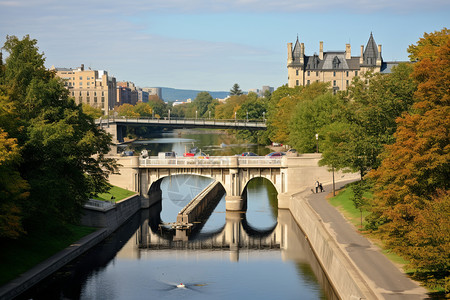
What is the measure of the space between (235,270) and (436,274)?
18625mm

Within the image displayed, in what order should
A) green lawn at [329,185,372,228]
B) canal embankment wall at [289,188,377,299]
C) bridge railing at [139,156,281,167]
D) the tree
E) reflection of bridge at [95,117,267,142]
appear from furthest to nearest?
reflection of bridge at [95,117,267,142]
bridge railing at [139,156,281,167]
green lawn at [329,185,372,228]
the tree
canal embankment wall at [289,188,377,299]

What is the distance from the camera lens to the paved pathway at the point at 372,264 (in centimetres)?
3558

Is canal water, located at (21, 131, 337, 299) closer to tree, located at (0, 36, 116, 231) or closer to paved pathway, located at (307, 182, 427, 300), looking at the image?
paved pathway, located at (307, 182, 427, 300)

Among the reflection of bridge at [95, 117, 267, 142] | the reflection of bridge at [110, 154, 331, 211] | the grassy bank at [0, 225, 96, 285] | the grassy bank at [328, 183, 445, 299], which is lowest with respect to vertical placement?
the grassy bank at [0, 225, 96, 285]

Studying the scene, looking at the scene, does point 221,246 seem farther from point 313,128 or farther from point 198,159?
point 313,128

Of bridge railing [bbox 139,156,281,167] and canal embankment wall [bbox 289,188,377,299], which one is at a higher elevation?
bridge railing [bbox 139,156,281,167]

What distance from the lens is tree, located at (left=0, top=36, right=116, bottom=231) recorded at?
4944cm

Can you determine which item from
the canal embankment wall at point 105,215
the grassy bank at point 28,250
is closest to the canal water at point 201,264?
the canal embankment wall at point 105,215

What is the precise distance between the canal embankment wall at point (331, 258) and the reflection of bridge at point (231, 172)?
8440 millimetres

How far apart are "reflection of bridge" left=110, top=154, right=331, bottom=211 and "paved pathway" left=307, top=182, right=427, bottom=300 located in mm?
19480

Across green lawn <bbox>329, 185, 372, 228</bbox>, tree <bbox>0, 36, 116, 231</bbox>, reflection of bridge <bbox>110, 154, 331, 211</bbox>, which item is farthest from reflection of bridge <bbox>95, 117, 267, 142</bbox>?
tree <bbox>0, 36, 116, 231</bbox>

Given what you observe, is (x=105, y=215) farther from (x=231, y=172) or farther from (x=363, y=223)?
(x=363, y=223)

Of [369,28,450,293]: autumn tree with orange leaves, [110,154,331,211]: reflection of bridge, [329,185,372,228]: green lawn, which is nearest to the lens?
[369,28,450,293]: autumn tree with orange leaves

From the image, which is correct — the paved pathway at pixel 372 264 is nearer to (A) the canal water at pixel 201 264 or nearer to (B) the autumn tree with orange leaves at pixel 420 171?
(B) the autumn tree with orange leaves at pixel 420 171
